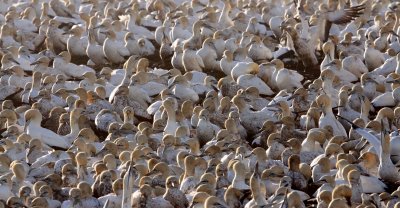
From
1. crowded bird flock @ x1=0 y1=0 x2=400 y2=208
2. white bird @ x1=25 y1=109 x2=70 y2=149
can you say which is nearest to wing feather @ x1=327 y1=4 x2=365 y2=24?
crowded bird flock @ x1=0 y1=0 x2=400 y2=208

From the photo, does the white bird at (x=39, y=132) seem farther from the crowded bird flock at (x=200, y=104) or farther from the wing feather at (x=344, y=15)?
the wing feather at (x=344, y=15)

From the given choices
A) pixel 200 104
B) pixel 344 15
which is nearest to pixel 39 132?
pixel 200 104

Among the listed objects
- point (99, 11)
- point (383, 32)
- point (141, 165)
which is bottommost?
point (99, 11)

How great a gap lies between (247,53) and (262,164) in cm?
542

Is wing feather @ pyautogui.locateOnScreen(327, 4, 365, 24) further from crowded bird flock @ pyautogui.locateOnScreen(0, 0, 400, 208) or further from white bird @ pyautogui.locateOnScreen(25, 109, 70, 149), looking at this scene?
white bird @ pyautogui.locateOnScreen(25, 109, 70, 149)

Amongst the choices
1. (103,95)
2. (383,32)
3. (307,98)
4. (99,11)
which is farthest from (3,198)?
(99,11)

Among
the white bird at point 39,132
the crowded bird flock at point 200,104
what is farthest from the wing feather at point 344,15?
the white bird at point 39,132

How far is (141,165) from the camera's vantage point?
12805 millimetres

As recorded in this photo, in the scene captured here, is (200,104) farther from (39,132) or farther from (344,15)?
(344,15)

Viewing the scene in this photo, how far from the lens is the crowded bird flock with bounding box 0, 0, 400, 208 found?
40.2 feet

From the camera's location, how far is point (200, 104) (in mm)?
16188

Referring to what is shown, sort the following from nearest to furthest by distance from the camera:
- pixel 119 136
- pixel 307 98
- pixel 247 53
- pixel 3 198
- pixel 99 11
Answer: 1. pixel 3 198
2. pixel 119 136
3. pixel 307 98
4. pixel 247 53
5. pixel 99 11

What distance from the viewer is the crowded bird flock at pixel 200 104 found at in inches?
483

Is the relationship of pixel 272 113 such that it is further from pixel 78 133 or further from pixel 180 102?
pixel 78 133
